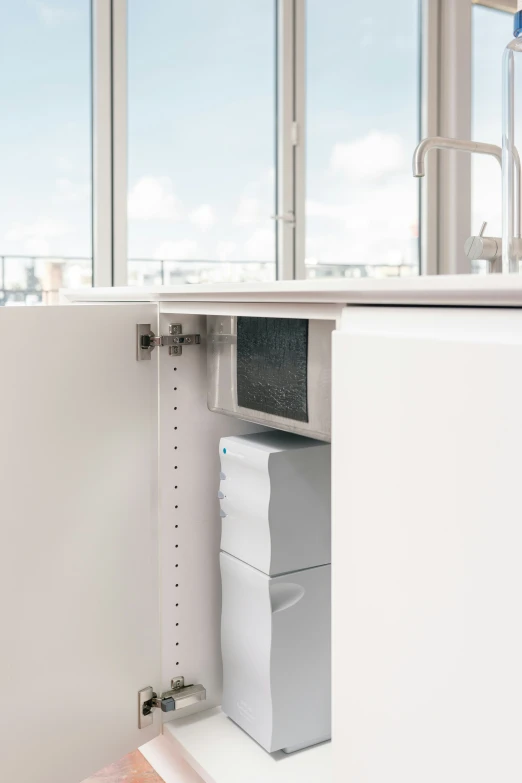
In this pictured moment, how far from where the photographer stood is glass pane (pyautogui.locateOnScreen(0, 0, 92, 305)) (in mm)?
2199

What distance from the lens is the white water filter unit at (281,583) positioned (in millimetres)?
1309

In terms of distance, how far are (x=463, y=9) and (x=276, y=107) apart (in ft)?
3.23

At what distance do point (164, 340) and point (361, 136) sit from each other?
1894 millimetres

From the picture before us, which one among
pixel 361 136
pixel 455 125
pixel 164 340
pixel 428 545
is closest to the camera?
pixel 428 545

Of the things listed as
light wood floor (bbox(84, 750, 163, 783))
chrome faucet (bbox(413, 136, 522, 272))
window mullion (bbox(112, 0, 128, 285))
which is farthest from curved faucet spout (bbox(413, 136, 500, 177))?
window mullion (bbox(112, 0, 128, 285))

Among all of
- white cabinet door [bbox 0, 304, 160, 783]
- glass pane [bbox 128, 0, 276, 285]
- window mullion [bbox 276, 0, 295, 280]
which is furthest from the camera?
window mullion [bbox 276, 0, 295, 280]

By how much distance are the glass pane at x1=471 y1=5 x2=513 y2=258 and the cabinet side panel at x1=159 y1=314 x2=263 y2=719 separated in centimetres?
200

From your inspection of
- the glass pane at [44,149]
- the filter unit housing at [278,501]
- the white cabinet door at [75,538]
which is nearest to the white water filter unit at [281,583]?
the filter unit housing at [278,501]

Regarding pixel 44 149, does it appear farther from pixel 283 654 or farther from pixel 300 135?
pixel 283 654

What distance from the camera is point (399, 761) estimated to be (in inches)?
31.5

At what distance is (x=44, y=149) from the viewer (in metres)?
2.25

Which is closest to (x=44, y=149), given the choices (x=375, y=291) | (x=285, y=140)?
(x=285, y=140)

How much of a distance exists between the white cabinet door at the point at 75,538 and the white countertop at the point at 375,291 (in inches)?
7.2

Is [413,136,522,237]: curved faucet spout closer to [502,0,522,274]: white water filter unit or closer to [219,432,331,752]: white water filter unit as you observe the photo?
[502,0,522,274]: white water filter unit
